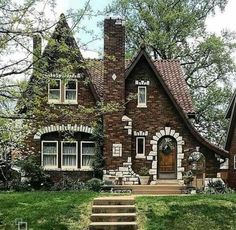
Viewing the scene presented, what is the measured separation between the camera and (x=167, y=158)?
83.5ft

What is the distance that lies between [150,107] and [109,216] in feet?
35.5

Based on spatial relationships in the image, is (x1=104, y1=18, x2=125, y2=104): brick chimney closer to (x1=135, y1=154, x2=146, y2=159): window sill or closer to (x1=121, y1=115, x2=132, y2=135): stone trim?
(x1=121, y1=115, x2=132, y2=135): stone trim

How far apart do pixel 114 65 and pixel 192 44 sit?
16.5 meters

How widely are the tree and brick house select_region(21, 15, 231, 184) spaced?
12776 millimetres

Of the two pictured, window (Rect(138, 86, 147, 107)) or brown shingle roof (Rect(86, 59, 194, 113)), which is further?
brown shingle roof (Rect(86, 59, 194, 113))

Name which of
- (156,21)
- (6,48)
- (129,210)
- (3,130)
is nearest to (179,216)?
(129,210)

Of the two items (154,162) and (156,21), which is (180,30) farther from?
(154,162)

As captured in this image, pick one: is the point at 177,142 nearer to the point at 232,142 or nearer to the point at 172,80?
the point at 172,80

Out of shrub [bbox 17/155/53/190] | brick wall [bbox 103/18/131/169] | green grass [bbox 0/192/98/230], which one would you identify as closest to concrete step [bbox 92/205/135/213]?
green grass [bbox 0/192/98/230]

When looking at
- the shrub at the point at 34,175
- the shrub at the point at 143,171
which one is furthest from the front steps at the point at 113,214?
the shrub at the point at 143,171

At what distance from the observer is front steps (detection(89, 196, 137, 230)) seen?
568 inches

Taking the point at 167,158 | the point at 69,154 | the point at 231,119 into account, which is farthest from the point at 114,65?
the point at 231,119

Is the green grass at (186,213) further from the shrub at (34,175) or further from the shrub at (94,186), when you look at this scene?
the shrub at (34,175)

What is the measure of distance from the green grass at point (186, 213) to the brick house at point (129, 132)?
7.62 meters
